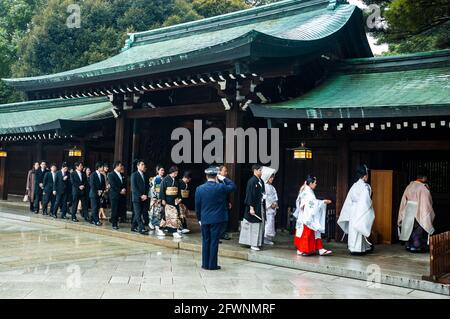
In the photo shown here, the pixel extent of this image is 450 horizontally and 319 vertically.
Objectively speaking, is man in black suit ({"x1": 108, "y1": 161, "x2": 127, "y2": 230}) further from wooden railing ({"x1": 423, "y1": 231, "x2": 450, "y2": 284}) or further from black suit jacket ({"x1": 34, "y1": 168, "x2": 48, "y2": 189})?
wooden railing ({"x1": 423, "y1": 231, "x2": 450, "y2": 284})

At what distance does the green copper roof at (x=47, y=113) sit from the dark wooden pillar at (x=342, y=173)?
7.73 metres

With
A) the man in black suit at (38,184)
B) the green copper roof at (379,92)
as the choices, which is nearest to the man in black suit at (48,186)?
Answer: the man in black suit at (38,184)

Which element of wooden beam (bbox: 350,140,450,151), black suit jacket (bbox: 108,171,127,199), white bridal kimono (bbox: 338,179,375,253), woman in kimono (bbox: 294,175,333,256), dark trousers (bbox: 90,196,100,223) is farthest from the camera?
dark trousers (bbox: 90,196,100,223)

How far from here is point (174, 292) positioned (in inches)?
231

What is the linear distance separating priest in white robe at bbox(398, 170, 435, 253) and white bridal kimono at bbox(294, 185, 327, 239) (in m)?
2.09

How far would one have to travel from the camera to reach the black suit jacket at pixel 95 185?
1210 cm

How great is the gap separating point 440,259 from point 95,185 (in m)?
8.78

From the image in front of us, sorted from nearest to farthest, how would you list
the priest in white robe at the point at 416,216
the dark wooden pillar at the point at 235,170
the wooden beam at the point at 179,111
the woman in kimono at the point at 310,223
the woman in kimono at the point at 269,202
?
the woman in kimono at the point at 310,223, the priest in white robe at the point at 416,216, the woman in kimono at the point at 269,202, the dark wooden pillar at the point at 235,170, the wooden beam at the point at 179,111

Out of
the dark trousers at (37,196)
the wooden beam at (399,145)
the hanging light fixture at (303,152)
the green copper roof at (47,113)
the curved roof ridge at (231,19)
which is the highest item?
the curved roof ridge at (231,19)

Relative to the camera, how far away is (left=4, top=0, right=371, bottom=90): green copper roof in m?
9.37

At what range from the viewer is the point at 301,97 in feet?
34.3

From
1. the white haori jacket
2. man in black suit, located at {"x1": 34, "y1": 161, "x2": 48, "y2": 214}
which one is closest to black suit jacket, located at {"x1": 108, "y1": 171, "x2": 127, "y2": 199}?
man in black suit, located at {"x1": 34, "y1": 161, "x2": 48, "y2": 214}

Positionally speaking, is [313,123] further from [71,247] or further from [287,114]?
[71,247]

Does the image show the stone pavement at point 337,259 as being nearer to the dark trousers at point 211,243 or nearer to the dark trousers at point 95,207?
the dark trousers at point 95,207
